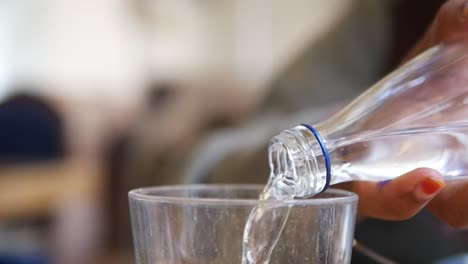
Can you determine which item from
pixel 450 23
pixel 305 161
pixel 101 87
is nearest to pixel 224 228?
pixel 305 161

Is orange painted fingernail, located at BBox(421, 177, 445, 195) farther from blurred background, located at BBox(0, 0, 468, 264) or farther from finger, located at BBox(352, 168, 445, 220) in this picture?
blurred background, located at BBox(0, 0, 468, 264)

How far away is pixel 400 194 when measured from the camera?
1.06 feet

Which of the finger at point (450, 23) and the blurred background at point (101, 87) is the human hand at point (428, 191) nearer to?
the finger at point (450, 23)

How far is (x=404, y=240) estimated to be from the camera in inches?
28.1

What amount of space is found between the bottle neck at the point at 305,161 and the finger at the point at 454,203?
0.09 meters

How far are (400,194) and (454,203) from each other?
52 mm

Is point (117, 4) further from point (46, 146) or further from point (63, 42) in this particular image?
point (46, 146)

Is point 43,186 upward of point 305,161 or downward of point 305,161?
downward

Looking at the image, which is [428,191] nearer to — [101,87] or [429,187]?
[429,187]

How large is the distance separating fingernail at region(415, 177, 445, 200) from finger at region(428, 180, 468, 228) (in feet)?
0.16

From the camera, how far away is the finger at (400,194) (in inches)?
12.4

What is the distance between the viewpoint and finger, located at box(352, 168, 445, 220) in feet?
1.03

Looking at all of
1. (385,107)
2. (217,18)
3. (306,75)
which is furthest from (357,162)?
(217,18)

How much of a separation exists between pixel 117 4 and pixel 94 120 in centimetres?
43
